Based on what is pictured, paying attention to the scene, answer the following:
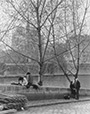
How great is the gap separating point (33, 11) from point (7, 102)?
9.16 meters

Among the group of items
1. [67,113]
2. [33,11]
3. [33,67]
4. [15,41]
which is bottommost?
[67,113]

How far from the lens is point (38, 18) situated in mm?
17000

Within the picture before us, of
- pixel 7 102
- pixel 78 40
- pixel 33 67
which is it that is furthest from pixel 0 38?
pixel 33 67

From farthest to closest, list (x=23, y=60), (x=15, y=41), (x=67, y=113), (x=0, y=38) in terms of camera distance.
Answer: (x=23, y=60), (x=15, y=41), (x=0, y=38), (x=67, y=113)

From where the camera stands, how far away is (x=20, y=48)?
21484 mm

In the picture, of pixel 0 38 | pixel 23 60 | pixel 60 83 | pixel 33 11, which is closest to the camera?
pixel 0 38

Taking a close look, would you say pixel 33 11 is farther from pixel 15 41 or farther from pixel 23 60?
pixel 23 60

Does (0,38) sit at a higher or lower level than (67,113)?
higher

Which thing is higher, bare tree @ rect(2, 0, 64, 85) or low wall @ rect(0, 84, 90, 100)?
bare tree @ rect(2, 0, 64, 85)

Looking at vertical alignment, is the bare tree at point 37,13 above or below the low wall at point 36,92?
above

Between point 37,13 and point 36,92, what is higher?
point 37,13

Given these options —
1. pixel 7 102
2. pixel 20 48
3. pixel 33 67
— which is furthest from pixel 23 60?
pixel 7 102

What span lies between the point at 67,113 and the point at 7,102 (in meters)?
2.79

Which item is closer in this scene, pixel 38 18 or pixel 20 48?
pixel 38 18
